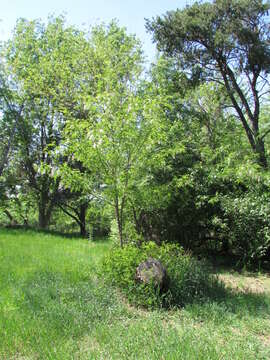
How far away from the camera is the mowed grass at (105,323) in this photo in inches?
130

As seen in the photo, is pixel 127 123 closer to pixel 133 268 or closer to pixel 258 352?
pixel 133 268

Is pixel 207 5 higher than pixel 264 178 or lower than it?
higher

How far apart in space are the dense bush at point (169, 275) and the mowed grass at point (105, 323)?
248 mm

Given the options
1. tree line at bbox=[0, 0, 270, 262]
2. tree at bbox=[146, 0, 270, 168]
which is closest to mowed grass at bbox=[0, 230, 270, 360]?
tree line at bbox=[0, 0, 270, 262]

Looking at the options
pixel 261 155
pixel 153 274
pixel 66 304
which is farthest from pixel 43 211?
pixel 66 304

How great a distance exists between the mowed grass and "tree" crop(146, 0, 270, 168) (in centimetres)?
619

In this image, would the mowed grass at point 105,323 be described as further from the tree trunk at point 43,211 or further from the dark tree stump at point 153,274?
the tree trunk at point 43,211

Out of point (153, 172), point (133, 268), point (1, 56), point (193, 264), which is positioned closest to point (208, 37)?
point (153, 172)

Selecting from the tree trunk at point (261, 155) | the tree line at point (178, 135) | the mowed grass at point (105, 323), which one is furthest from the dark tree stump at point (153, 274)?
the tree trunk at point (261, 155)

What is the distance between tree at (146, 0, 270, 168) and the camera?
10055 millimetres

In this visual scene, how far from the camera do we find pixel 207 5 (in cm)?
1047

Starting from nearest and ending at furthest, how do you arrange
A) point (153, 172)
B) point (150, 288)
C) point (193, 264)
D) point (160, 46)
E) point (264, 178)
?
1. point (150, 288)
2. point (193, 264)
3. point (264, 178)
4. point (153, 172)
5. point (160, 46)

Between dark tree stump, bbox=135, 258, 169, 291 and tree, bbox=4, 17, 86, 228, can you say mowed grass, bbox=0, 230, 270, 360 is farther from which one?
tree, bbox=4, 17, 86, 228

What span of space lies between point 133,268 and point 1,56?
57.9ft
